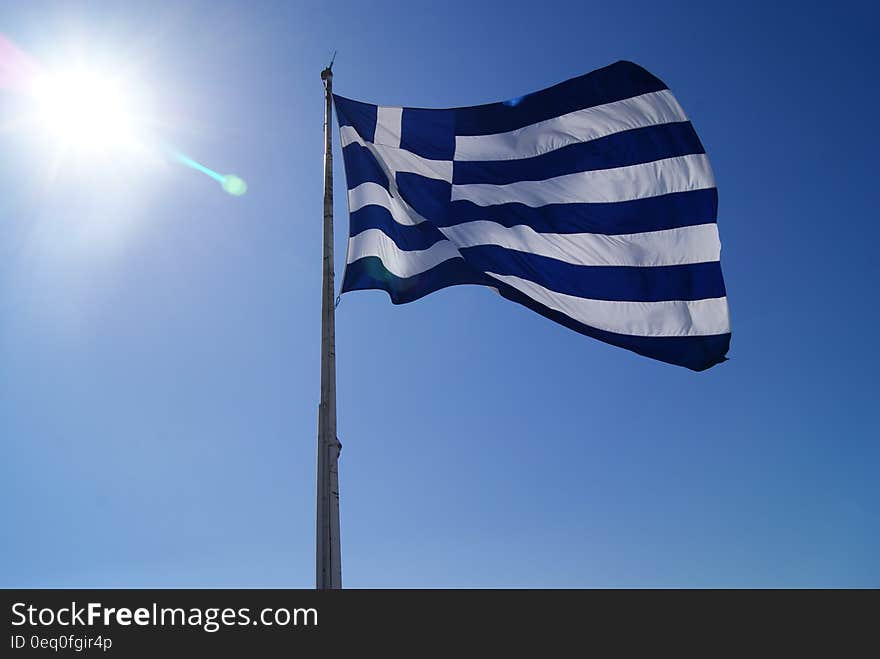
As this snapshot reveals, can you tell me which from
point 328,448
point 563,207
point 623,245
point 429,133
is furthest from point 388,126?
point 328,448

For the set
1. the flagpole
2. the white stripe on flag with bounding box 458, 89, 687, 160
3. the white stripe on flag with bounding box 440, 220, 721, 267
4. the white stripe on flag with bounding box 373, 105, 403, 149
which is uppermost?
the white stripe on flag with bounding box 458, 89, 687, 160

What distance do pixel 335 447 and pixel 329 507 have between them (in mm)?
693

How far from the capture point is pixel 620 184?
A: 41.8 feet

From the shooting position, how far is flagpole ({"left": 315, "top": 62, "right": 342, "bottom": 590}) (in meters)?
8.25

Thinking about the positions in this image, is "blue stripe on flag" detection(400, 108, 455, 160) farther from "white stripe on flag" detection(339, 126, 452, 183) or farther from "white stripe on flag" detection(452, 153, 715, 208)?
"white stripe on flag" detection(452, 153, 715, 208)

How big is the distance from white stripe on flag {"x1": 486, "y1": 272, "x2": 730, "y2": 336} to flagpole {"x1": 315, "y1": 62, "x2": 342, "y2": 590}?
2933mm

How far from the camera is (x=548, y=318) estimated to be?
1164 cm

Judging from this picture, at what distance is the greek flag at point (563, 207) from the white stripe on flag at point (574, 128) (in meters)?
0.02

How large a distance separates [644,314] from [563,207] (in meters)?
2.14

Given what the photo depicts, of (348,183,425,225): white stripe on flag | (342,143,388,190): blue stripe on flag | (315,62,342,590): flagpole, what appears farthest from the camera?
(342,143,388,190): blue stripe on flag

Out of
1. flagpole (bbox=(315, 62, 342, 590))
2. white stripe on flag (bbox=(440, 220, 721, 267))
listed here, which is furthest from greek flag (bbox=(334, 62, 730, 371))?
flagpole (bbox=(315, 62, 342, 590))

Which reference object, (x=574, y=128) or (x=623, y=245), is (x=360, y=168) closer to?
(x=574, y=128)
